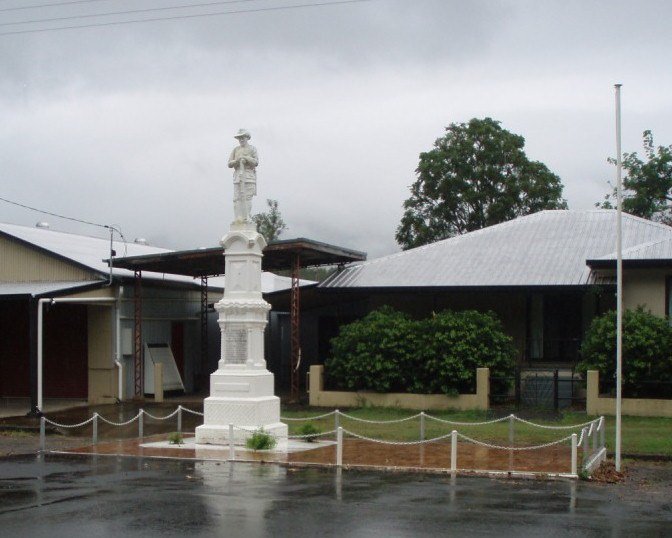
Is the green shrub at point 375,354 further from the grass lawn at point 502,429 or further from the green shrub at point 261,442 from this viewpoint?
the green shrub at point 261,442

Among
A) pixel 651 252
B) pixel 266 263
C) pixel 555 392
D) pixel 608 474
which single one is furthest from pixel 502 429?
pixel 266 263

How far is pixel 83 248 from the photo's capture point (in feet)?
116

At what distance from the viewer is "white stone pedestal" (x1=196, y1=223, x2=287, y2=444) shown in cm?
1991

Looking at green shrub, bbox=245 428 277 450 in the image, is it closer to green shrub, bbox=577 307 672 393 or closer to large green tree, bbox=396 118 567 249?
green shrub, bbox=577 307 672 393

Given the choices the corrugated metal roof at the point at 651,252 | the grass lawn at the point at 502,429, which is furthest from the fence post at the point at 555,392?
the corrugated metal roof at the point at 651,252

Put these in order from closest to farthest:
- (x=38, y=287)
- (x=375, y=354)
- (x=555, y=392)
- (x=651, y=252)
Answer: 1. (x=555, y=392)
2. (x=651, y=252)
3. (x=375, y=354)
4. (x=38, y=287)

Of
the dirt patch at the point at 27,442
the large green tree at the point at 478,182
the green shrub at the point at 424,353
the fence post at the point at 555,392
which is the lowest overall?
the dirt patch at the point at 27,442

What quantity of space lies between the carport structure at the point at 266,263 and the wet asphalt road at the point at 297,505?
1315 centimetres

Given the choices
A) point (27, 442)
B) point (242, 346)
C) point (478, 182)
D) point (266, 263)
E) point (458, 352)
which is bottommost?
point (27, 442)

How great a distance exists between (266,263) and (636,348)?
42.5ft

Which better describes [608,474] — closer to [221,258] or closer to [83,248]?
[221,258]

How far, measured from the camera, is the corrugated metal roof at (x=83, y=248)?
104 ft

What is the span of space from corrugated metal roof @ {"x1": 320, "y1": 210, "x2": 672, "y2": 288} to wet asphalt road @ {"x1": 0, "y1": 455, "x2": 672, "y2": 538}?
1522cm

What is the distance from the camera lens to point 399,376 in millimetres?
28094
